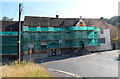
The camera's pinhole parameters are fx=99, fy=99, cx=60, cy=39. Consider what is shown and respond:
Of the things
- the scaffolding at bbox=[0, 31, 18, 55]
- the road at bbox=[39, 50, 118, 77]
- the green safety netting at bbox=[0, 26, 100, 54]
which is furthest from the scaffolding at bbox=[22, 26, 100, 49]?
the road at bbox=[39, 50, 118, 77]

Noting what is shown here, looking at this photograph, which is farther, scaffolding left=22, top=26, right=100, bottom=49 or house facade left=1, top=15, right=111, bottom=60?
scaffolding left=22, top=26, right=100, bottom=49

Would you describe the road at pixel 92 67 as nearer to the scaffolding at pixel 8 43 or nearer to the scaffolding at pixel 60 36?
the scaffolding at pixel 60 36

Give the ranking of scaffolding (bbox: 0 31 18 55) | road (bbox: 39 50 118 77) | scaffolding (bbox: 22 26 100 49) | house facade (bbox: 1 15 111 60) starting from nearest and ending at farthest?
road (bbox: 39 50 118 77)
scaffolding (bbox: 0 31 18 55)
house facade (bbox: 1 15 111 60)
scaffolding (bbox: 22 26 100 49)

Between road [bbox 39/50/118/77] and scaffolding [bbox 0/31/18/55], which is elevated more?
scaffolding [bbox 0/31/18/55]

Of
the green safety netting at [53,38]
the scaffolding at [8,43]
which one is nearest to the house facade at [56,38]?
the green safety netting at [53,38]

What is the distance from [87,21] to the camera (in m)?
33.0

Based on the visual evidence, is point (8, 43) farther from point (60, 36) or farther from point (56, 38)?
point (60, 36)

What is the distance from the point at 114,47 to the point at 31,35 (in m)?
24.7

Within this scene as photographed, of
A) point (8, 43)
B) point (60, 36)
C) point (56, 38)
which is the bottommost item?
point (8, 43)

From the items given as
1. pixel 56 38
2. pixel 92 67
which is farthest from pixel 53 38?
pixel 92 67

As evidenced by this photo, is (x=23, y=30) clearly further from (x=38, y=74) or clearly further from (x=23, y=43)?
(x=38, y=74)

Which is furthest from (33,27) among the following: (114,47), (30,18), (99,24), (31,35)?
(114,47)

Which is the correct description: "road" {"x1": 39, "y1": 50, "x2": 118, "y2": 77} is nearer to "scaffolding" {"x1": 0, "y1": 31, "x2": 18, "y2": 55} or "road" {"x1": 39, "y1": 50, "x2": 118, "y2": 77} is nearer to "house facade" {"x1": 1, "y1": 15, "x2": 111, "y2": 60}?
"house facade" {"x1": 1, "y1": 15, "x2": 111, "y2": 60}

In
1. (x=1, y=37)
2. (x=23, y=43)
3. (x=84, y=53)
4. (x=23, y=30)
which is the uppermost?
(x=23, y=30)
